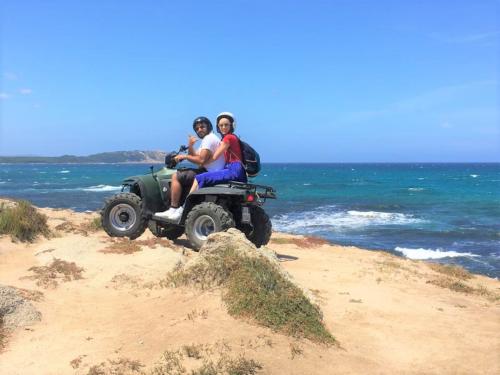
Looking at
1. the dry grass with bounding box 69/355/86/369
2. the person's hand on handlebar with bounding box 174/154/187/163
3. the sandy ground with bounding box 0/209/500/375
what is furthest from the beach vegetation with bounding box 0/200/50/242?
the dry grass with bounding box 69/355/86/369

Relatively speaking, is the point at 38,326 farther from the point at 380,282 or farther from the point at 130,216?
the point at 380,282

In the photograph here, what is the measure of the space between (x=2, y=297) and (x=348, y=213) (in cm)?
2638

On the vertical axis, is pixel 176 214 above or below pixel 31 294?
above

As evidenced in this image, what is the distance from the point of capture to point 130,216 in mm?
9102

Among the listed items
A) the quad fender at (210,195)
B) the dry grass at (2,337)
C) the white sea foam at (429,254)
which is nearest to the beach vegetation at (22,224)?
the quad fender at (210,195)

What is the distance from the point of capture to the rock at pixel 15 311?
17.0ft

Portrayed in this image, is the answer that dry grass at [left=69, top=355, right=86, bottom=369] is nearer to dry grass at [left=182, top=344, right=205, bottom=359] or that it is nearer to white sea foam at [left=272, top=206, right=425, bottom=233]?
dry grass at [left=182, top=344, right=205, bottom=359]

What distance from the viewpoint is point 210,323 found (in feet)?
16.6

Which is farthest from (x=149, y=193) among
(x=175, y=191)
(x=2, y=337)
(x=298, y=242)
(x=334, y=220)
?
(x=334, y=220)

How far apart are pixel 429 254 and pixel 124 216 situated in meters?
11.6

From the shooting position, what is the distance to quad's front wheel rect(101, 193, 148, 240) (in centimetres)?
895

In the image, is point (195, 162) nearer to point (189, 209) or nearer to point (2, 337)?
point (189, 209)

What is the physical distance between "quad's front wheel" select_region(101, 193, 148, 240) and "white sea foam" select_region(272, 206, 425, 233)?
543 inches

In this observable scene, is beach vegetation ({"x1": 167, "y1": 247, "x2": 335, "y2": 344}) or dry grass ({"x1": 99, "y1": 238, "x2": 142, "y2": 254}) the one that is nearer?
beach vegetation ({"x1": 167, "y1": 247, "x2": 335, "y2": 344})
